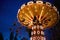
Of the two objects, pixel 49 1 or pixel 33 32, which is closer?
pixel 33 32

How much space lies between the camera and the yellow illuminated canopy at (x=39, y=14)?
5.34 meters

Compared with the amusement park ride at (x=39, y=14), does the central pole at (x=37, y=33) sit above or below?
below

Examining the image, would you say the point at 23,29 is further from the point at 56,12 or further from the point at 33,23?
the point at 56,12

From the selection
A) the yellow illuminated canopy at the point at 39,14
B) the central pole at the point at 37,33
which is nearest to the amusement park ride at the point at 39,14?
the yellow illuminated canopy at the point at 39,14

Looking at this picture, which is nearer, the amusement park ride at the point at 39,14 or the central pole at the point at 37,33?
the central pole at the point at 37,33

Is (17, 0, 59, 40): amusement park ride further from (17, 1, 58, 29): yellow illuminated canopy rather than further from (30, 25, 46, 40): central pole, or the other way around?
(30, 25, 46, 40): central pole

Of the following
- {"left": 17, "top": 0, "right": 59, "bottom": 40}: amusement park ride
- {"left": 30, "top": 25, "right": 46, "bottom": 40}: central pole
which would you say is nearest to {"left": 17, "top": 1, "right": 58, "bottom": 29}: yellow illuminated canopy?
{"left": 17, "top": 0, "right": 59, "bottom": 40}: amusement park ride

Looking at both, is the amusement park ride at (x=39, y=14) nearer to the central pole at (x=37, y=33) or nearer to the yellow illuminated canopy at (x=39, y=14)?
the yellow illuminated canopy at (x=39, y=14)

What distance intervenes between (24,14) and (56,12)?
88 centimetres

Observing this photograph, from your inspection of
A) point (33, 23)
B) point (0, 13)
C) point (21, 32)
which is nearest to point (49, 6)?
point (33, 23)

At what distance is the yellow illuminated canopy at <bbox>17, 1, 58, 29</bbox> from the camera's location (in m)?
5.34

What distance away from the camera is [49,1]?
552 centimetres

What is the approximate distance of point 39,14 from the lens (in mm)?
5355

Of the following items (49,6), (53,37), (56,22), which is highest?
(49,6)
